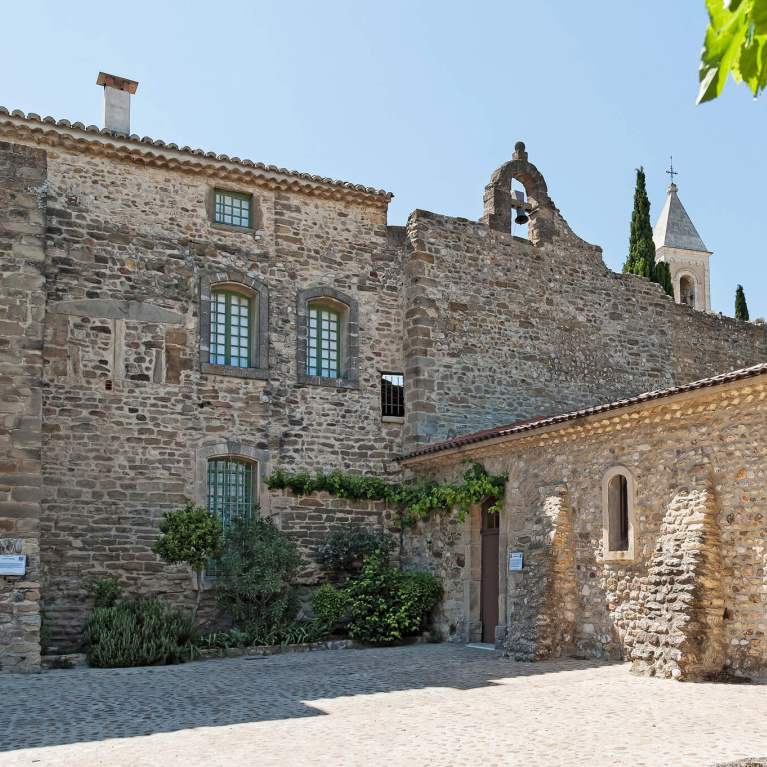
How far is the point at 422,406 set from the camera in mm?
16406

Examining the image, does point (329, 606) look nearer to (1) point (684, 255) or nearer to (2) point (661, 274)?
(2) point (661, 274)

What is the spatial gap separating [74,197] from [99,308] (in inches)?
72.6

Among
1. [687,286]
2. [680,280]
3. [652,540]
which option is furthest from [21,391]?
[687,286]

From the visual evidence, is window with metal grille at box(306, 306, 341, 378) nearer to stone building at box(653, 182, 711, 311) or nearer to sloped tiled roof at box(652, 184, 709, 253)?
stone building at box(653, 182, 711, 311)

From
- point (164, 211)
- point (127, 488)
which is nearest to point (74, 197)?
point (164, 211)

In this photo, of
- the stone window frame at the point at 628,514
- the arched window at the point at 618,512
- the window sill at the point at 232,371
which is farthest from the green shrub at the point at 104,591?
the arched window at the point at 618,512

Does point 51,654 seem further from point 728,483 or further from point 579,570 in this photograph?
point 728,483

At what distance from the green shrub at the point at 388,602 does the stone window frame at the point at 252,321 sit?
12.4ft

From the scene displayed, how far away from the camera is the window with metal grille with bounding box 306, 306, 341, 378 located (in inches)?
645

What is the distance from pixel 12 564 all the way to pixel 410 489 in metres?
6.91

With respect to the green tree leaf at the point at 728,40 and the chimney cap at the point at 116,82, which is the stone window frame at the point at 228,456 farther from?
the green tree leaf at the point at 728,40

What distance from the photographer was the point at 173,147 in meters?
15.2

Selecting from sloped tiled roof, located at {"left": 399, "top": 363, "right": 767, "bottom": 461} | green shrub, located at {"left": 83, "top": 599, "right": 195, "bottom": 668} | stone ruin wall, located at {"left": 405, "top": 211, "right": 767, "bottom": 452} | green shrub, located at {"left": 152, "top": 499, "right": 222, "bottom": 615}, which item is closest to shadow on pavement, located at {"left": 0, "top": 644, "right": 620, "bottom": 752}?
green shrub, located at {"left": 83, "top": 599, "right": 195, "bottom": 668}

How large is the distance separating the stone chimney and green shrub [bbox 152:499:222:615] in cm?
678
